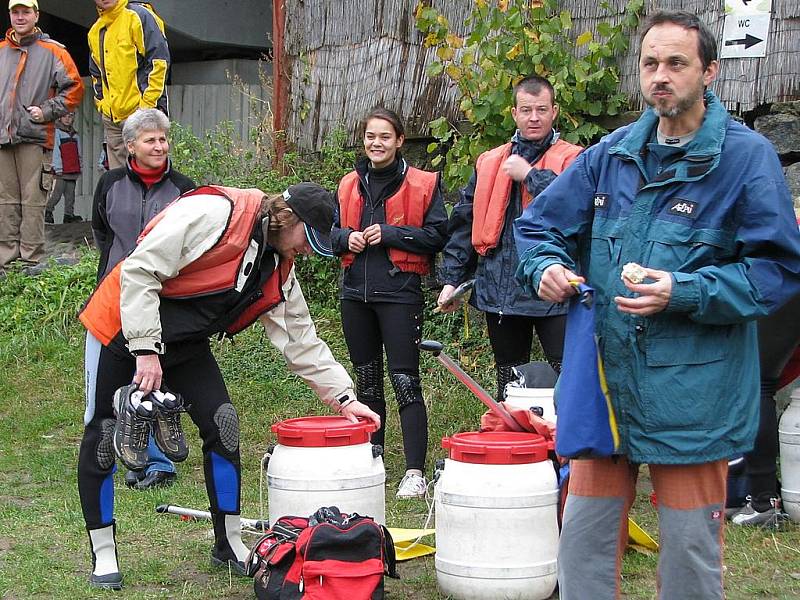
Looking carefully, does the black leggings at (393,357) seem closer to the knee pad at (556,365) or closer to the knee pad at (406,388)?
the knee pad at (406,388)

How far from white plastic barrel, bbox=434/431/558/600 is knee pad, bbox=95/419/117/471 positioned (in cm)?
131

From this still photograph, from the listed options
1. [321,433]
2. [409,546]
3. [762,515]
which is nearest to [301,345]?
[321,433]

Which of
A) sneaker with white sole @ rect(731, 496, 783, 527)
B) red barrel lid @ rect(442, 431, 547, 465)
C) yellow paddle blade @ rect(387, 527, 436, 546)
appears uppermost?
red barrel lid @ rect(442, 431, 547, 465)

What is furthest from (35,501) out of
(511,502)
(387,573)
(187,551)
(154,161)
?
(511,502)

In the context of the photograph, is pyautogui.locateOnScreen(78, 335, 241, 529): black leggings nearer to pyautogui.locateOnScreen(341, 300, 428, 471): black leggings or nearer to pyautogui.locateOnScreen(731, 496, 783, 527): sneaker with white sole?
pyautogui.locateOnScreen(341, 300, 428, 471): black leggings

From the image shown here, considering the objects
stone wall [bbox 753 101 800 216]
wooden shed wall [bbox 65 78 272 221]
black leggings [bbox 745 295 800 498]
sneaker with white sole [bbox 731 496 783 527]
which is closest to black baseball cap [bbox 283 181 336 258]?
black leggings [bbox 745 295 800 498]

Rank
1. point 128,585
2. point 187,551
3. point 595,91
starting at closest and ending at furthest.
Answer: point 128,585, point 187,551, point 595,91

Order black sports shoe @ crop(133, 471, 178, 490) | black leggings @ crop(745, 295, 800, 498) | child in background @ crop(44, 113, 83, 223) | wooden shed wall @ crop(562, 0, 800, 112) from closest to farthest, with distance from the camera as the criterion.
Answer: black leggings @ crop(745, 295, 800, 498), black sports shoe @ crop(133, 471, 178, 490), wooden shed wall @ crop(562, 0, 800, 112), child in background @ crop(44, 113, 83, 223)

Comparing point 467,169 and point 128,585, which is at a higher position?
point 467,169

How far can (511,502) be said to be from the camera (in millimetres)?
4270

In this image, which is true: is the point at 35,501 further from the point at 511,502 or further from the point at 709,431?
the point at 709,431

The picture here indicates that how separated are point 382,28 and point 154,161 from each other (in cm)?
422

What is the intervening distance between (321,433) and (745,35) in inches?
178

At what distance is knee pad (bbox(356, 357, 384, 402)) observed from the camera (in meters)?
6.19
